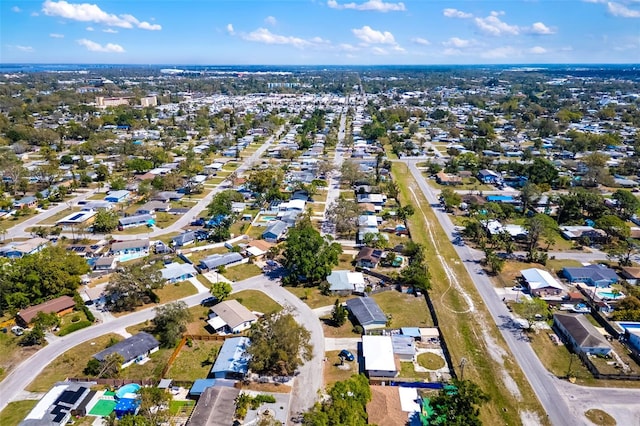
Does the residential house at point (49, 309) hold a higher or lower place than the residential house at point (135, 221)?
lower

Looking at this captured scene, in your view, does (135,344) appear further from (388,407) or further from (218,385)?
(388,407)

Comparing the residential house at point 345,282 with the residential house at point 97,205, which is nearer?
the residential house at point 345,282

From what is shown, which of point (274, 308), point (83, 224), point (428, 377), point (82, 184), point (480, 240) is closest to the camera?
point (428, 377)

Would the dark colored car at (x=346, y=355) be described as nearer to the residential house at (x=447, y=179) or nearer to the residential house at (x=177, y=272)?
the residential house at (x=177, y=272)

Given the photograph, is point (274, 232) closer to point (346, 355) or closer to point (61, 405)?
point (346, 355)

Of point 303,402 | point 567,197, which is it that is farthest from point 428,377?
point 567,197

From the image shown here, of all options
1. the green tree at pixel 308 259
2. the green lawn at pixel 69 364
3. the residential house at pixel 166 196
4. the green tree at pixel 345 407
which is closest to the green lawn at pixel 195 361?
the green lawn at pixel 69 364
